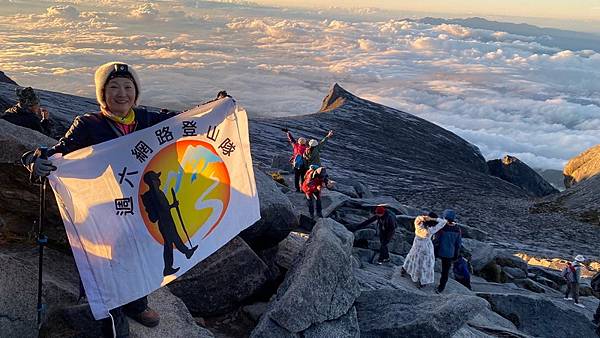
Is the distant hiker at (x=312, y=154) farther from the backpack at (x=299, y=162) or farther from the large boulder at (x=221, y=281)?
the large boulder at (x=221, y=281)

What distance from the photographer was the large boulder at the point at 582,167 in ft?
254

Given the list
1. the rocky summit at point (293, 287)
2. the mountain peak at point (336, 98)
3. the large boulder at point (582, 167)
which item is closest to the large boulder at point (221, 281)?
the rocky summit at point (293, 287)

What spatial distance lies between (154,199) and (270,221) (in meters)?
4.16

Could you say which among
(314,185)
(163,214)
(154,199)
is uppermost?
(154,199)

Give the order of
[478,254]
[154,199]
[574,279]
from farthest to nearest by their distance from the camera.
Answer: [478,254] → [574,279] → [154,199]

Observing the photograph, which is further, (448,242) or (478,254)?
(478,254)

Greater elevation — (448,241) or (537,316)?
(448,241)

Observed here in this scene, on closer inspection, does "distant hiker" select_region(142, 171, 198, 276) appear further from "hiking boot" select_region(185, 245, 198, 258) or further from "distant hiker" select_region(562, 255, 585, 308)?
"distant hiker" select_region(562, 255, 585, 308)

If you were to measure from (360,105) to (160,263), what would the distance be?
93.7m

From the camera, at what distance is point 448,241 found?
47.0 ft

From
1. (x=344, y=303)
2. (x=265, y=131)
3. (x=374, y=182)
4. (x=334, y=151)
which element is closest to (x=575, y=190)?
(x=374, y=182)

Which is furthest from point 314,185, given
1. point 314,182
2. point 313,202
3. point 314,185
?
point 313,202

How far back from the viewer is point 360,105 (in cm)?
9831

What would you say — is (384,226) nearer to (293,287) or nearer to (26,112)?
(293,287)
